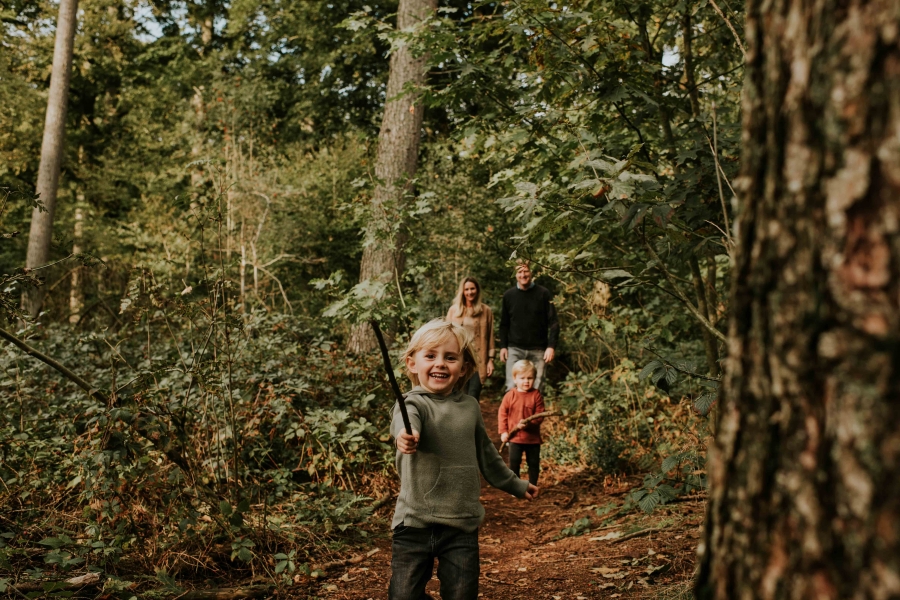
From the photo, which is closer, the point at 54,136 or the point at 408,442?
the point at 408,442

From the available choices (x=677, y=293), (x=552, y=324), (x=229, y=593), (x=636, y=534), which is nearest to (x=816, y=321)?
(x=677, y=293)

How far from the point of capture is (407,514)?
2.79m

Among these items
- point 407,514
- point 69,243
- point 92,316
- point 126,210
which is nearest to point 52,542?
point 69,243

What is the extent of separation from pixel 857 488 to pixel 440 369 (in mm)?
2177

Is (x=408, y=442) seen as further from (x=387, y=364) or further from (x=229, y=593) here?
(x=229, y=593)

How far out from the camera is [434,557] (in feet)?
9.13

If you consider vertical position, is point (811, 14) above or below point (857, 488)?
above

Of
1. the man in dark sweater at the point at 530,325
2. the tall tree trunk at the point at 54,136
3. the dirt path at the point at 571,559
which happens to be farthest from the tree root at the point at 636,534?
the tall tree trunk at the point at 54,136

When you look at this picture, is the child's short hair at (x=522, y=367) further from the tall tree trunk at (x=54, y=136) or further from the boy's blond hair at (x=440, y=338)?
the tall tree trunk at (x=54, y=136)

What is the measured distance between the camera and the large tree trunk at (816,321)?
870 mm

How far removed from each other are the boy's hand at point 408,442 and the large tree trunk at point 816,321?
1606mm

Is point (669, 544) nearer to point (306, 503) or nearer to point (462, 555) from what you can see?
point (462, 555)

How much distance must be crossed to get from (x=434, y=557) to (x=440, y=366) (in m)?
0.79

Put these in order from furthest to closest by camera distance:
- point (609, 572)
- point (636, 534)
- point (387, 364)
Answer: point (636, 534)
point (609, 572)
point (387, 364)
